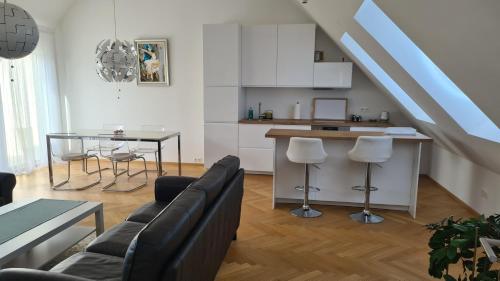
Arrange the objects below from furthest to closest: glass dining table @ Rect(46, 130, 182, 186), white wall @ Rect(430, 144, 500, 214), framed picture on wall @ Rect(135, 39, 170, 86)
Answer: framed picture on wall @ Rect(135, 39, 170, 86) < glass dining table @ Rect(46, 130, 182, 186) < white wall @ Rect(430, 144, 500, 214)

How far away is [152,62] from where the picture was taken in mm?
6316

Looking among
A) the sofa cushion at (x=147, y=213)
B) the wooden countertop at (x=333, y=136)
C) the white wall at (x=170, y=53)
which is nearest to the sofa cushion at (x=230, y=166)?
the sofa cushion at (x=147, y=213)

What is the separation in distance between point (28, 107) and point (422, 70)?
240 inches

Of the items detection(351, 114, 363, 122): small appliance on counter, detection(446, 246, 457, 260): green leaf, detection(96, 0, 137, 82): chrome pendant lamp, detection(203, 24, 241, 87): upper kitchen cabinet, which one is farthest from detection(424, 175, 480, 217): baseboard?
detection(96, 0, 137, 82): chrome pendant lamp

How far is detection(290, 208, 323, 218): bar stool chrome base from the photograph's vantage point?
13.0 ft

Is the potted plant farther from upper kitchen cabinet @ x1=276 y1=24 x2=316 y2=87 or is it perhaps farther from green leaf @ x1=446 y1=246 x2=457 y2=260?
upper kitchen cabinet @ x1=276 y1=24 x2=316 y2=87

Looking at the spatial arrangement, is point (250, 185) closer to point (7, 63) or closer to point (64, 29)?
point (7, 63)

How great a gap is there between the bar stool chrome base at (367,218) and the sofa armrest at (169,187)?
1.99 m

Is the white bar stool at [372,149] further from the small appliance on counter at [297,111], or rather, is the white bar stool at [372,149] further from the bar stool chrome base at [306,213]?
the small appliance on counter at [297,111]

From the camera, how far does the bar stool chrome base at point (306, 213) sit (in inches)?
156

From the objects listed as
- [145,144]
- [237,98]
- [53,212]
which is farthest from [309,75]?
[53,212]

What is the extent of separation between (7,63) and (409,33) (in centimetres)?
586

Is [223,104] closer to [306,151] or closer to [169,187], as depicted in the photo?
[306,151]

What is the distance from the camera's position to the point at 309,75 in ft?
18.5
